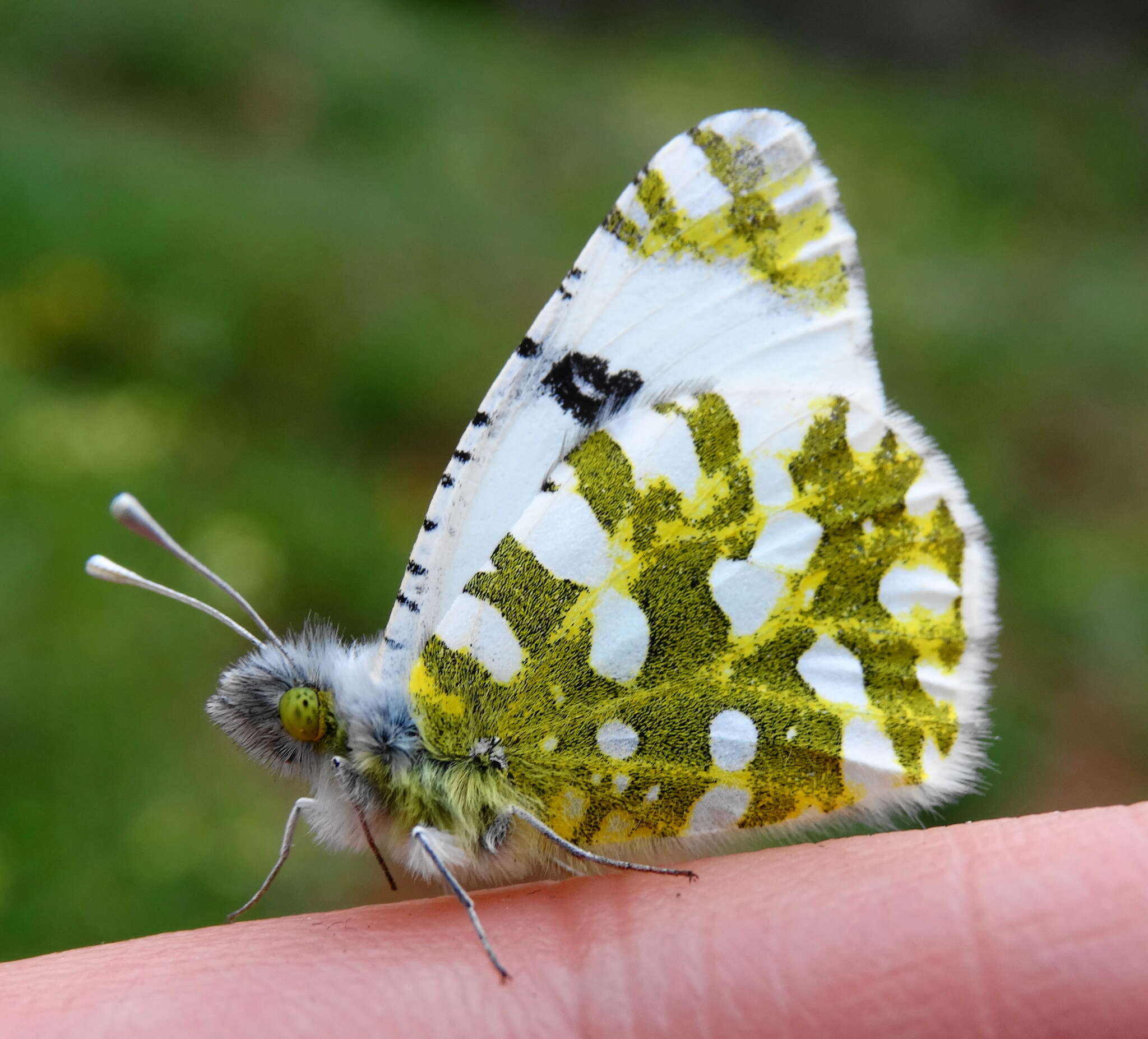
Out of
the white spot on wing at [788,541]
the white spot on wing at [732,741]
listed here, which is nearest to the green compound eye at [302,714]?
the white spot on wing at [732,741]

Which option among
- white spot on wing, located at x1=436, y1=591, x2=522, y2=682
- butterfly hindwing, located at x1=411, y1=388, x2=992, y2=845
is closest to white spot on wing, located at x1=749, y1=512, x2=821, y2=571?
butterfly hindwing, located at x1=411, y1=388, x2=992, y2=845

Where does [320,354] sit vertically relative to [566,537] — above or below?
above

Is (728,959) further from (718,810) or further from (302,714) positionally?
(302,714)

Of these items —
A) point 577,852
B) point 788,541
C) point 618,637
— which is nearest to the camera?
point 577,852

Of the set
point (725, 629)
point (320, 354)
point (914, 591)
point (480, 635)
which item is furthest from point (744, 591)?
point (320, 354)

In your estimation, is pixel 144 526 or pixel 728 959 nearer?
pixel 144 526

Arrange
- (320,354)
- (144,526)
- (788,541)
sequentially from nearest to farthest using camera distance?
(144,526) → (788,541) → (320,354)

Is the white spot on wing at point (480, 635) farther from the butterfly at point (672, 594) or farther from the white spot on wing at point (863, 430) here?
the white spot on wing at point (863, 430)

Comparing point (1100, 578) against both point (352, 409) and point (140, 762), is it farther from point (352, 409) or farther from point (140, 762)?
point (140, 762)
